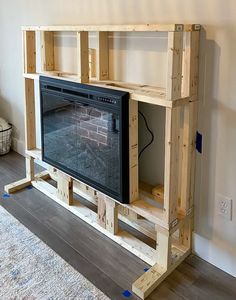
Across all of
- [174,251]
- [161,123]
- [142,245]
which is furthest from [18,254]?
[161,123]

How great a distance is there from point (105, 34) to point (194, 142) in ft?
2.93

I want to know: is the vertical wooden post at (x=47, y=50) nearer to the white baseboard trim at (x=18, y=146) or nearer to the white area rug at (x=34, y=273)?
the white baseboard trim at (x=18, y=146)

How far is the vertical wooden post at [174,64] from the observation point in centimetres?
167

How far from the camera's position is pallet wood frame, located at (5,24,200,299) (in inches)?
69.8

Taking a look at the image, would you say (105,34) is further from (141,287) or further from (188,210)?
(141,287)

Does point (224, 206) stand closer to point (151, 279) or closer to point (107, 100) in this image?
point (151, 279)

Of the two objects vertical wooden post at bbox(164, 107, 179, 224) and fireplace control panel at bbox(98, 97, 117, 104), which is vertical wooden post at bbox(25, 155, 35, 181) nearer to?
fireplace control panel at bbox(98, 97, 117, 104)

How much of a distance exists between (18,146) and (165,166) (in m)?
2.18

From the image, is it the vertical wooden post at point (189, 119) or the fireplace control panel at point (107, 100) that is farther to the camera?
the fireplace control panel at point (107, 100)

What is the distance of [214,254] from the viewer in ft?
6.77

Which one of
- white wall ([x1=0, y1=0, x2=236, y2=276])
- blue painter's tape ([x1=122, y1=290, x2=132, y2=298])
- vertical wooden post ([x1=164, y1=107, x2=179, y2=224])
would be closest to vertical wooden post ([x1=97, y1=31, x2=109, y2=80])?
white wall ([x1=0, y1=0, x2=236, y2=276])

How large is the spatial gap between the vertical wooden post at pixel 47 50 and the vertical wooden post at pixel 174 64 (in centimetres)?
133

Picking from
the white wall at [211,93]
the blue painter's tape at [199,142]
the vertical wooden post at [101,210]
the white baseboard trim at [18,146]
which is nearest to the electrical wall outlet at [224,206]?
the white wall at [211,93]

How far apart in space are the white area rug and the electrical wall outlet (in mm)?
745
